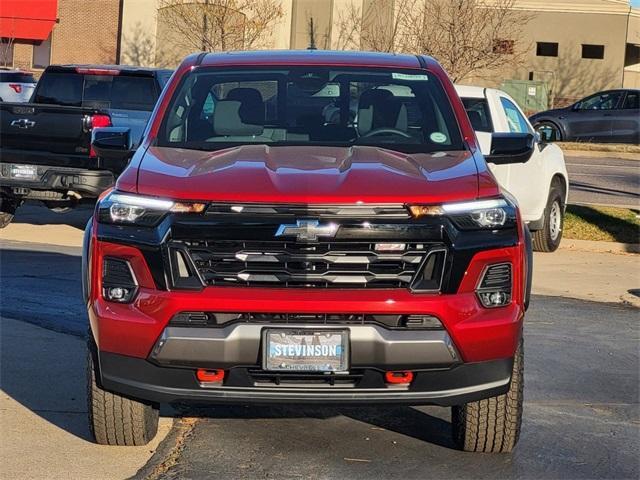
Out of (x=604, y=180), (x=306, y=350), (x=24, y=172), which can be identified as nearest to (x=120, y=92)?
(x=24, y=172)

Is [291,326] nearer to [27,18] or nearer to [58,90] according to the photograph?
[58,90]

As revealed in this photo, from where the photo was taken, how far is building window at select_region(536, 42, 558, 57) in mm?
47094

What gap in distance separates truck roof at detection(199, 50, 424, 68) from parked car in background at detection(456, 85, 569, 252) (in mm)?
5181

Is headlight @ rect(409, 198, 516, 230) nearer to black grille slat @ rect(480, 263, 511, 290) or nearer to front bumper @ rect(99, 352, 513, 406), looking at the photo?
black grille slat @ rect(480, 263, 511, 290)

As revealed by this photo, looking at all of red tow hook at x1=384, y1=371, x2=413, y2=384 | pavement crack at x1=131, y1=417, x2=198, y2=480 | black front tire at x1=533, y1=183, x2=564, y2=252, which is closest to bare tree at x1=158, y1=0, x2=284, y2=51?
black front tire at x1=533, y1=183, x2=564, y2=252

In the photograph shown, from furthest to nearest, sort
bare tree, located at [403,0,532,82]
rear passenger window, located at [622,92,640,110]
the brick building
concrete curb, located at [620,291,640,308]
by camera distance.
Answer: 1. the brick building
2. rear passenger window, located at [622,92,640,110]
3. bare tree, located at [403,0,532,82]
4. concrete curb, located at [620,291,640,308]

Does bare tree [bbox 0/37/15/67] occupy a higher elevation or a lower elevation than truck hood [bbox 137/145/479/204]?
higher

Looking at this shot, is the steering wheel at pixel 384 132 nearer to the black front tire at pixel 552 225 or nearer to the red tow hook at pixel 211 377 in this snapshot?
the red tow hook at pixel 211 377

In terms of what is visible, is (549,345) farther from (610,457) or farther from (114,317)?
(114,317)

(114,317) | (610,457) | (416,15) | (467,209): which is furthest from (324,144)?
(416,15)

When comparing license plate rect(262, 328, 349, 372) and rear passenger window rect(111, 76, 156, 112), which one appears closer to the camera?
license plate rect(262, 328, 349, 372)

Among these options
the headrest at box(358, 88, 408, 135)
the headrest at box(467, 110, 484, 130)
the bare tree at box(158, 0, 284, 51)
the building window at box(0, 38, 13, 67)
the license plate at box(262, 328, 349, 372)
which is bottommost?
the license plate at box(262, 328, 349, 372)

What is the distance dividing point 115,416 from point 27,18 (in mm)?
41397

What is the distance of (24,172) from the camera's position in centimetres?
1236
